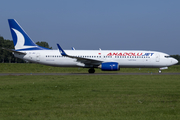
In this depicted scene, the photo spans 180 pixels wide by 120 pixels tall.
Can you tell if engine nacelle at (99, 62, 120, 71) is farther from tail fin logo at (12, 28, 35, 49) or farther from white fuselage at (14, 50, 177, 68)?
tail fin logo at (12, 28, 35, 49)

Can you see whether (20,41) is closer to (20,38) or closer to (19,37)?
(20,38)

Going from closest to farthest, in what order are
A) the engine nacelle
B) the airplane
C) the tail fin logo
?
the engine nacelle → the airplane → the tail fin logo

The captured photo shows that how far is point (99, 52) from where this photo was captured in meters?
34.6

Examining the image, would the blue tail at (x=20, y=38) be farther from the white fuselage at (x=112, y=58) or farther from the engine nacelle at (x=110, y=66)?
the engine nacelle at (x=110, y=66)

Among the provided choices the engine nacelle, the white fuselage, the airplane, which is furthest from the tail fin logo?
the engine nacelle

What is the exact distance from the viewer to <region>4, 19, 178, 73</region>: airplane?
3322 centimetres

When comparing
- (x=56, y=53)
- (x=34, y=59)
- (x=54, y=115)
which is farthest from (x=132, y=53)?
(x=54, y=115)

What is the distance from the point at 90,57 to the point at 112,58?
3253mm

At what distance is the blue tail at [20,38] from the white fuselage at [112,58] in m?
1.15

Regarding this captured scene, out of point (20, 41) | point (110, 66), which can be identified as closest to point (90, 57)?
point (110, 66)

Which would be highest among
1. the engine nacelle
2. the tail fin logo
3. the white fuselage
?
the tail fin logo

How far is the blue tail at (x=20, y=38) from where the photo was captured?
35341mm

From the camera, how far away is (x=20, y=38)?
3569cm

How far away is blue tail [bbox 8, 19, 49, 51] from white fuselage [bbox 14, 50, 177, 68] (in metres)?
1.15
